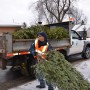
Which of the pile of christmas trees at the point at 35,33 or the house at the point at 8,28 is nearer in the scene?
the pile of christmas trees at the point at 35,33

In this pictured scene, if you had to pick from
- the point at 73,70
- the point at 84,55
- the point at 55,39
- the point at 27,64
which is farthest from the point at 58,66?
the point at 84,55

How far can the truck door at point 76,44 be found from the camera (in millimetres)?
11656

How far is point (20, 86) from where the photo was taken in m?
7.56

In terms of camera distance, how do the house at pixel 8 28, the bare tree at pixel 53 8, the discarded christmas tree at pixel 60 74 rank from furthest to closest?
the bare tree at pixel 53 8, the house at pixel 8 28, the discarded christmas tree at pixel 60 74

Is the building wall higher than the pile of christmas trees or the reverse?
higher

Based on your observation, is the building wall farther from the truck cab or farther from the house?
the truck cab

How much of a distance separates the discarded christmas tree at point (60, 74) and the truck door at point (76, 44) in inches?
237

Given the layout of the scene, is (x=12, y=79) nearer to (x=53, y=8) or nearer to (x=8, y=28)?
(x=8, y=28)

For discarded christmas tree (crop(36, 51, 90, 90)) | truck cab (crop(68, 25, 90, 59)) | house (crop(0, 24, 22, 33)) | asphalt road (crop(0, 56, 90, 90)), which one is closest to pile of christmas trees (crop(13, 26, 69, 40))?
house (crop(0, 24, 22, 33))

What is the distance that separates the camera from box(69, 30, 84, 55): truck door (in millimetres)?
A: 11656

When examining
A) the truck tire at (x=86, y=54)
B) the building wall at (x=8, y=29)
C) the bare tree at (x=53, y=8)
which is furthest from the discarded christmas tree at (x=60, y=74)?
the bare tree at (x=53, y=8)

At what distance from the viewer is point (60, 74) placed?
4.96 m

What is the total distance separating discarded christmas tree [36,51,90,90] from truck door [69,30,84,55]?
19.8 feet

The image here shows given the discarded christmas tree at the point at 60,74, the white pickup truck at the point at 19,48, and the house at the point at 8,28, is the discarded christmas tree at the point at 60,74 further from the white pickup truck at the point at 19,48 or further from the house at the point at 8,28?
the house at the point at 8,28
